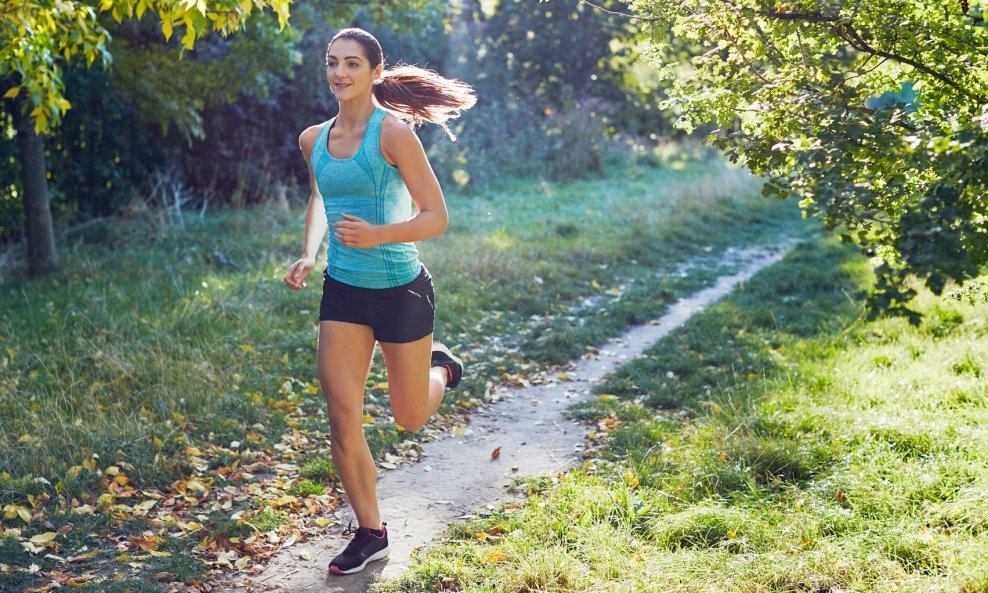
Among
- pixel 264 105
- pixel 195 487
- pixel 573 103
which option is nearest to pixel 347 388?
pixel 195 487

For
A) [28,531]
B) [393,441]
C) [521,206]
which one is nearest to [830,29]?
[393,441]

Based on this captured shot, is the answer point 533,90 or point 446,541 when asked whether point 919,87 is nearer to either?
point 446,541

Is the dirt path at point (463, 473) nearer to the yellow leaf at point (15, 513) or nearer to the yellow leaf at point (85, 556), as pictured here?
the yellow leaf at point (85, 556)

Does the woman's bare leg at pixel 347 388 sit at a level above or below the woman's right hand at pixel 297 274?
below

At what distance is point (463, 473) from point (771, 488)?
6.03ft

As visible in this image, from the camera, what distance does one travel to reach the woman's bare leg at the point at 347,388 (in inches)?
159

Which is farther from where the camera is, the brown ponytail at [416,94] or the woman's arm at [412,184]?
the brown ponytail at [416,94]

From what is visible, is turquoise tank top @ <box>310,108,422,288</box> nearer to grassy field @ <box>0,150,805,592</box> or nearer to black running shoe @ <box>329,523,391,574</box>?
black running shoe @ <box>329,523,391,574</box>

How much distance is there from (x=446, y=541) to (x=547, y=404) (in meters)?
2.56

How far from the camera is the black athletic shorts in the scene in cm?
405

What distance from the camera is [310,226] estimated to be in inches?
176

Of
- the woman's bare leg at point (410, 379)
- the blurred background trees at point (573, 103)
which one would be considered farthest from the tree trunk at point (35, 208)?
the woman's bare leg at point (410, 379)

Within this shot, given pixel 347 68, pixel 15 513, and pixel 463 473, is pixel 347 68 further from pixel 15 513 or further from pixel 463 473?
pixel 15 513

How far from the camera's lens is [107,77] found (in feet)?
37.3
